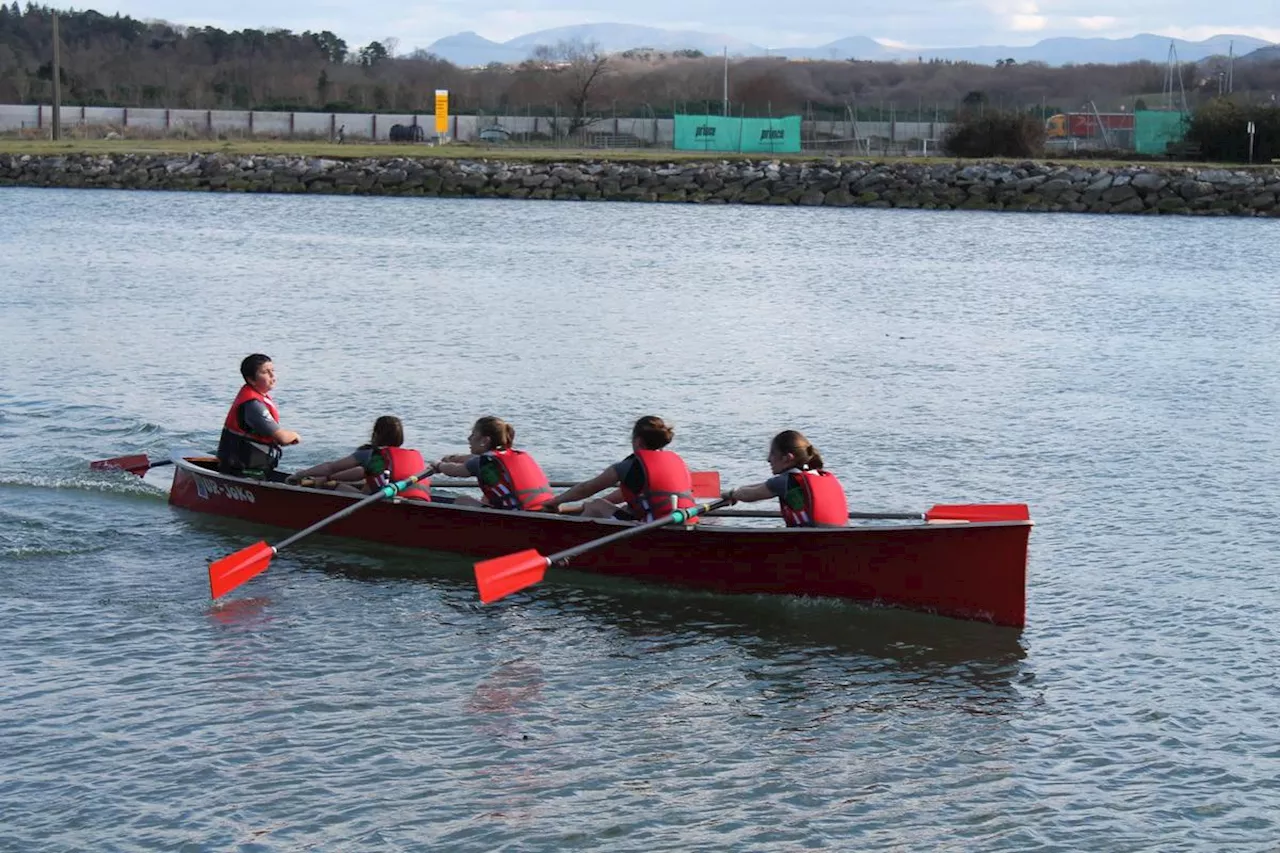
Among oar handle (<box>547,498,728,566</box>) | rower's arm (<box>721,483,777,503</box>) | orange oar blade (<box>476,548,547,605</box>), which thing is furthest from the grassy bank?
orange oar blade (<box>476,548,547,605</box>)

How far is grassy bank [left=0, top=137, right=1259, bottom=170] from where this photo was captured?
191ft

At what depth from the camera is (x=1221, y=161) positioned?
196ft

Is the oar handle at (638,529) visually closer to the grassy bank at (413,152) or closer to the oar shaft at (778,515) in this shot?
the oar shaft at (778,515)

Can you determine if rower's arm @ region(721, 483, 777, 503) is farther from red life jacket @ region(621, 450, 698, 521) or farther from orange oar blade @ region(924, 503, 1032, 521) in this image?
orange oar blade @ region(924, 503, 1032, 521)

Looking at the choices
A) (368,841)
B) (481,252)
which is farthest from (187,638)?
(481,252)

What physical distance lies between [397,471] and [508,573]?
1.96m

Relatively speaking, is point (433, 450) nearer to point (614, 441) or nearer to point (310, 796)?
point (614, 441)

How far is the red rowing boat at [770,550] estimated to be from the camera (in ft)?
36.3

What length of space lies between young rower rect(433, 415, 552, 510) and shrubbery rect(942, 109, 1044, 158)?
2017 inches

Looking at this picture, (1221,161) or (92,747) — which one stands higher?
(1221,161)

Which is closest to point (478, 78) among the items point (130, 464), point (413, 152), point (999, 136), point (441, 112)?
point (441, 112)

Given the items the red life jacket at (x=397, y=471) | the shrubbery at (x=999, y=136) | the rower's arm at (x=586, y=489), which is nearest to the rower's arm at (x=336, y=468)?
the red life jacket at (x=397, y=471)

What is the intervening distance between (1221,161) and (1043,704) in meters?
54.0

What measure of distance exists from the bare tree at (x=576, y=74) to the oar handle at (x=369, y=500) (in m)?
61.4
